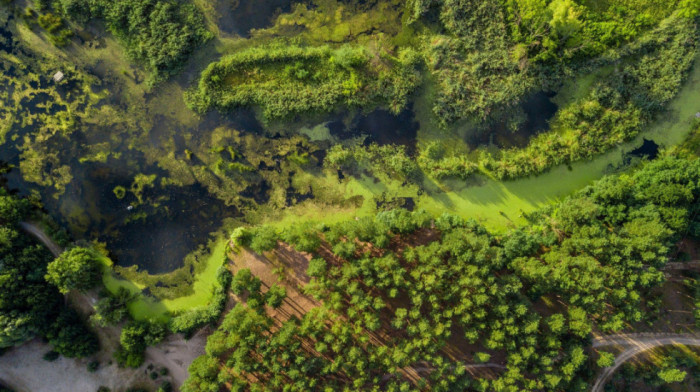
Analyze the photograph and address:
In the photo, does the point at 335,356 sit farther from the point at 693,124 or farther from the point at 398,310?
the point at 693,124

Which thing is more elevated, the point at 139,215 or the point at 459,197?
the point at 459,197

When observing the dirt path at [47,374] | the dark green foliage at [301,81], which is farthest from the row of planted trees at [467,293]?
the dark green foliage at [301,81]

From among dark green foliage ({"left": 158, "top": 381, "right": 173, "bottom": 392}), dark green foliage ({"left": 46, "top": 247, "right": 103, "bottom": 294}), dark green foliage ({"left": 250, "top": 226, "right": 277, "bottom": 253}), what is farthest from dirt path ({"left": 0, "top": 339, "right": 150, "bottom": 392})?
dark green foliage ({"left": 250, "top": 226, "right": 277, "bottom": 253})

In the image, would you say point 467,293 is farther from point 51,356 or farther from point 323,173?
point 51,356

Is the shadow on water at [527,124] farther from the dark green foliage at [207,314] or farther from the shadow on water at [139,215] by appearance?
the dark green foliage at [207,314]

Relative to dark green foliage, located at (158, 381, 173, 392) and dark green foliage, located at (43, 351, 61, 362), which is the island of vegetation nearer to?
dark green foliage, located at (158, 381, 173, 392)

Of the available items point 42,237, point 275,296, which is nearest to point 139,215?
point 42,237
